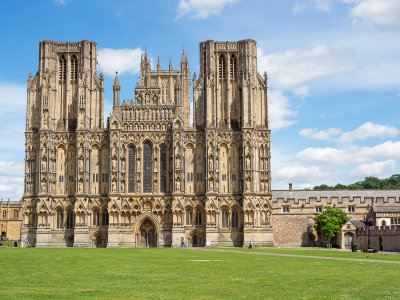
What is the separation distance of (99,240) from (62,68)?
1058 inches

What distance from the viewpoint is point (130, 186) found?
81.3 m

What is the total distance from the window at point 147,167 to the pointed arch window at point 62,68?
16902mm

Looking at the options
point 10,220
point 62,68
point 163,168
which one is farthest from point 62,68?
point 10,220

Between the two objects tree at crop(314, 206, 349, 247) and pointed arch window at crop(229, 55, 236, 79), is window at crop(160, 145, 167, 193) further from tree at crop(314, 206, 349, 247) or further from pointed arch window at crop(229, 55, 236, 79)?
tree at crop(314, 206, 349, 247)

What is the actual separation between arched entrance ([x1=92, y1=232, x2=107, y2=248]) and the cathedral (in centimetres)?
14

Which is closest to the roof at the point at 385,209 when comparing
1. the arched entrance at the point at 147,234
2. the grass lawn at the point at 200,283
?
the arched entrance at the point at 147,234

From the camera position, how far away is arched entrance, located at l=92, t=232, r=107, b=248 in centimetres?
8031

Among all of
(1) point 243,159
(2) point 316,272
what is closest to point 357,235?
(1) point 243,159

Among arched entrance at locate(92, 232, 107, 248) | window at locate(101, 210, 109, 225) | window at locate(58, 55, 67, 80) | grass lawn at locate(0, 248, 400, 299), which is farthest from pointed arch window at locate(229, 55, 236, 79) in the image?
grass lawn at locate(0, 248, 400, 299)

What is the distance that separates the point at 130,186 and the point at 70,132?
12.1 m

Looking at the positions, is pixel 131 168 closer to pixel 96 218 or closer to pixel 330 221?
pixel 96 218

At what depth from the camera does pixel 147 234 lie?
8106 cm

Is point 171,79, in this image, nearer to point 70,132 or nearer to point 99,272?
point 70,132

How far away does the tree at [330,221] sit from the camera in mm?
81000
